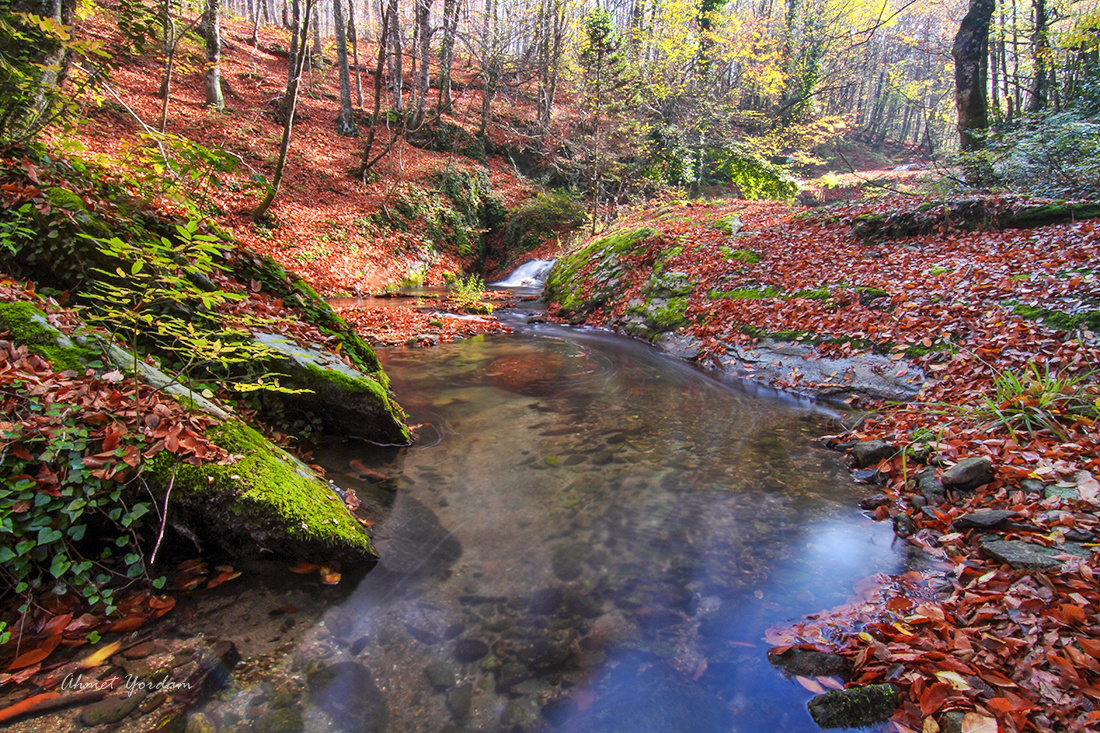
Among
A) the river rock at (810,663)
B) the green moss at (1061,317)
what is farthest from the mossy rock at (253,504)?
the green moss at (1061,317)

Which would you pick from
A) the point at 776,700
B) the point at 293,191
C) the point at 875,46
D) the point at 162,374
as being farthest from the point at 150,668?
the point at 875,46

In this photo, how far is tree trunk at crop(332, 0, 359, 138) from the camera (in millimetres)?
15980

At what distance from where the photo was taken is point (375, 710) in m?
2.00

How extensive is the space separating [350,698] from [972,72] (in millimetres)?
15371

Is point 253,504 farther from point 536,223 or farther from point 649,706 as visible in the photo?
point 536,223

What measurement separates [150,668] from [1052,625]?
393cm

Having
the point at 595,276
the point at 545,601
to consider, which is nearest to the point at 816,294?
the point at 595,276

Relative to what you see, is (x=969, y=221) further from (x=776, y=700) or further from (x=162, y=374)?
(x=162, y=374)

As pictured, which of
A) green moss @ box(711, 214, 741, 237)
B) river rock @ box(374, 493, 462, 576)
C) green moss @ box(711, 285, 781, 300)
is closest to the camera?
river rock @ box(374, 493, 462, 576)

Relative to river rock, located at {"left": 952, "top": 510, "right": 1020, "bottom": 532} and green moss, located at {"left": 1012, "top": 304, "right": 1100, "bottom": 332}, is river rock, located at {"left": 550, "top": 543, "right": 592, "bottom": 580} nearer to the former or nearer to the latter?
river rock, located at {"left": 952, "top": 510, "right": 1020, "bottom": 532}

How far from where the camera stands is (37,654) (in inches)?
70.9

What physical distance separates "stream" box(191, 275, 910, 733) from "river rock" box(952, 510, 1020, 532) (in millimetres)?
422

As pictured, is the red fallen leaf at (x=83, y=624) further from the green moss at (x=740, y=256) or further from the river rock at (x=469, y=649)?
the green moss at (x=740, y=256)

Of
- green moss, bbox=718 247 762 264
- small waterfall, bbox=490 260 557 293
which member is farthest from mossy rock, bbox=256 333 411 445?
small waterfall, bbox=490 260 557 293
